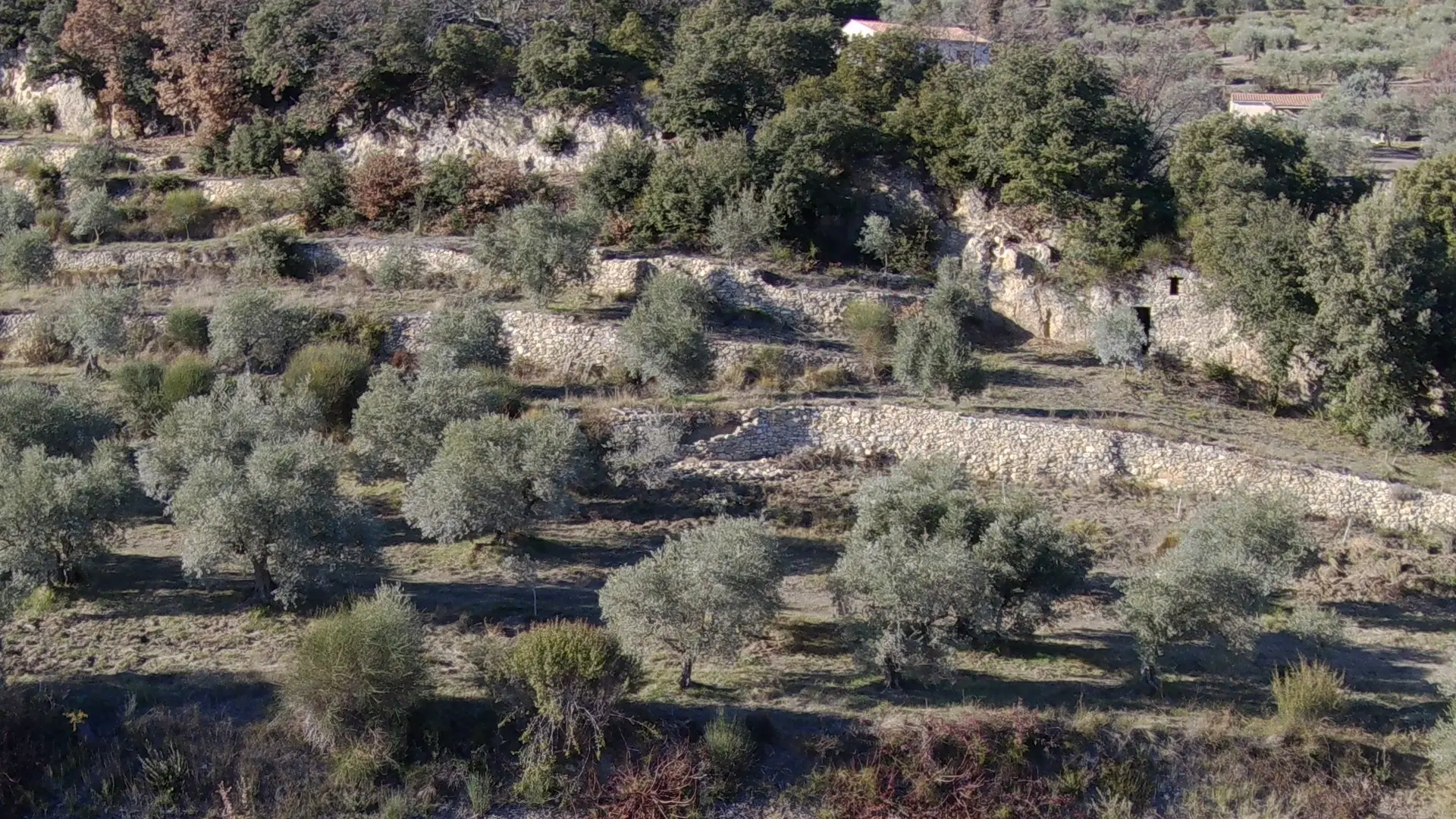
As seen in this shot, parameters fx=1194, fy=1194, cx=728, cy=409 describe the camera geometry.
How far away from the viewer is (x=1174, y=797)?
600 inches

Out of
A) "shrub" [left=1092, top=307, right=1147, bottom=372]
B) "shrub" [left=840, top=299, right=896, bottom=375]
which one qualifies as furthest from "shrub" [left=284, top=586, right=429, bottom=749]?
"shrub" [left=1092, top=307, right=1147, bottom=372]

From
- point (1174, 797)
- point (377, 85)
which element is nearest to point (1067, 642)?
point (1174, 797)

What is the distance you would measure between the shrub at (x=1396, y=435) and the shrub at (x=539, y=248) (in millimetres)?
17726

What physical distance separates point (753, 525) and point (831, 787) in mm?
3777

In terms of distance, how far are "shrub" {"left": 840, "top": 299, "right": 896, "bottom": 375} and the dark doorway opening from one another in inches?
246

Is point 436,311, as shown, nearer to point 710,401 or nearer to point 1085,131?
point 710,401

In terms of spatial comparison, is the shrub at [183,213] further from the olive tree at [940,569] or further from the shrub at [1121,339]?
the shrub at [1121,339]

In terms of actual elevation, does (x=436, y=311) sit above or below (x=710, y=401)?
above

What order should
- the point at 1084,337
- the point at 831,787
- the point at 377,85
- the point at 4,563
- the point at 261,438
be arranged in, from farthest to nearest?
the point at 377,85 < the point at 1084,337 < the point at 261,438 < the point at 4,563 < the point at 831,787

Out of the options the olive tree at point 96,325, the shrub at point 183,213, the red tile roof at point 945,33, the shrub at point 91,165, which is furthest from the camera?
the red tile roof at point 945,33

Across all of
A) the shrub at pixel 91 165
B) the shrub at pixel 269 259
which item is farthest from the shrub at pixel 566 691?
the shrub at pixel 91 165

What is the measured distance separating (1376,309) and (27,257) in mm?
32250

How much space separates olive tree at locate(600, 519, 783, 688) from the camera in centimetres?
1548

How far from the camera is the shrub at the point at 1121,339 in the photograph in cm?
2766
